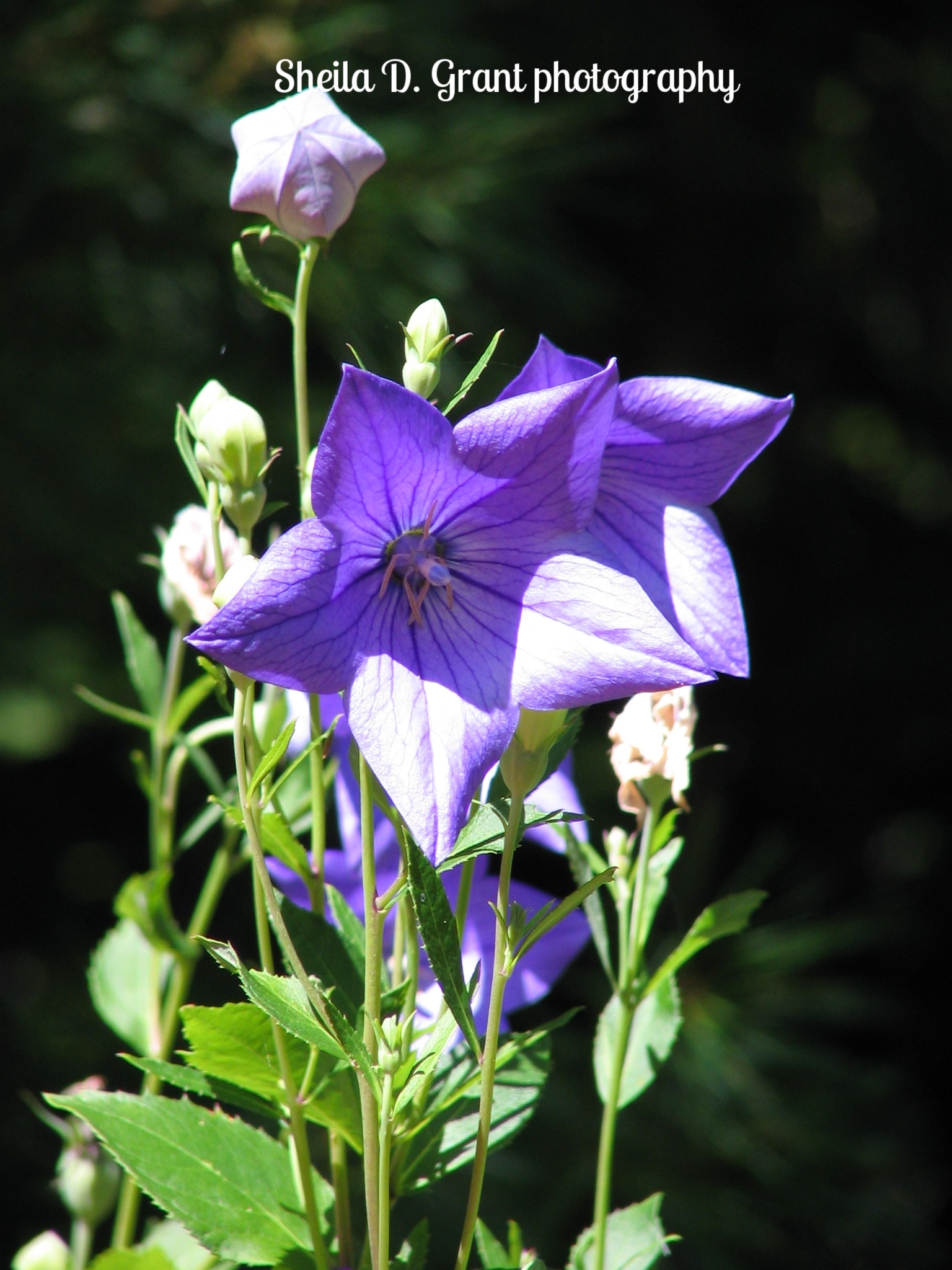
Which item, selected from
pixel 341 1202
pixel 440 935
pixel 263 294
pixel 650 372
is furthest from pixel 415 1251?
pixel 650 372

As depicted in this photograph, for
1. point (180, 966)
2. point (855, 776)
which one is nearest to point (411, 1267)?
point (180, 966)

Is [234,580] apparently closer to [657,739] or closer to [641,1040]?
[657,739]

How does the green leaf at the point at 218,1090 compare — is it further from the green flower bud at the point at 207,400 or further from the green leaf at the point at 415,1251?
the green flower bud at the point at 207,400

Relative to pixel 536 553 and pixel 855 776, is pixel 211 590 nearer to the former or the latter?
pixel 536 553

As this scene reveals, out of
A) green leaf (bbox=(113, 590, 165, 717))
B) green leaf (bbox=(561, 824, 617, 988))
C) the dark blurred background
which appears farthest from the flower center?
the dark blurred background

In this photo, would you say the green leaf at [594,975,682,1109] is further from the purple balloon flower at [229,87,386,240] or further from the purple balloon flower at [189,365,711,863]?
the purple balloon flower at [229,87,386,240]
